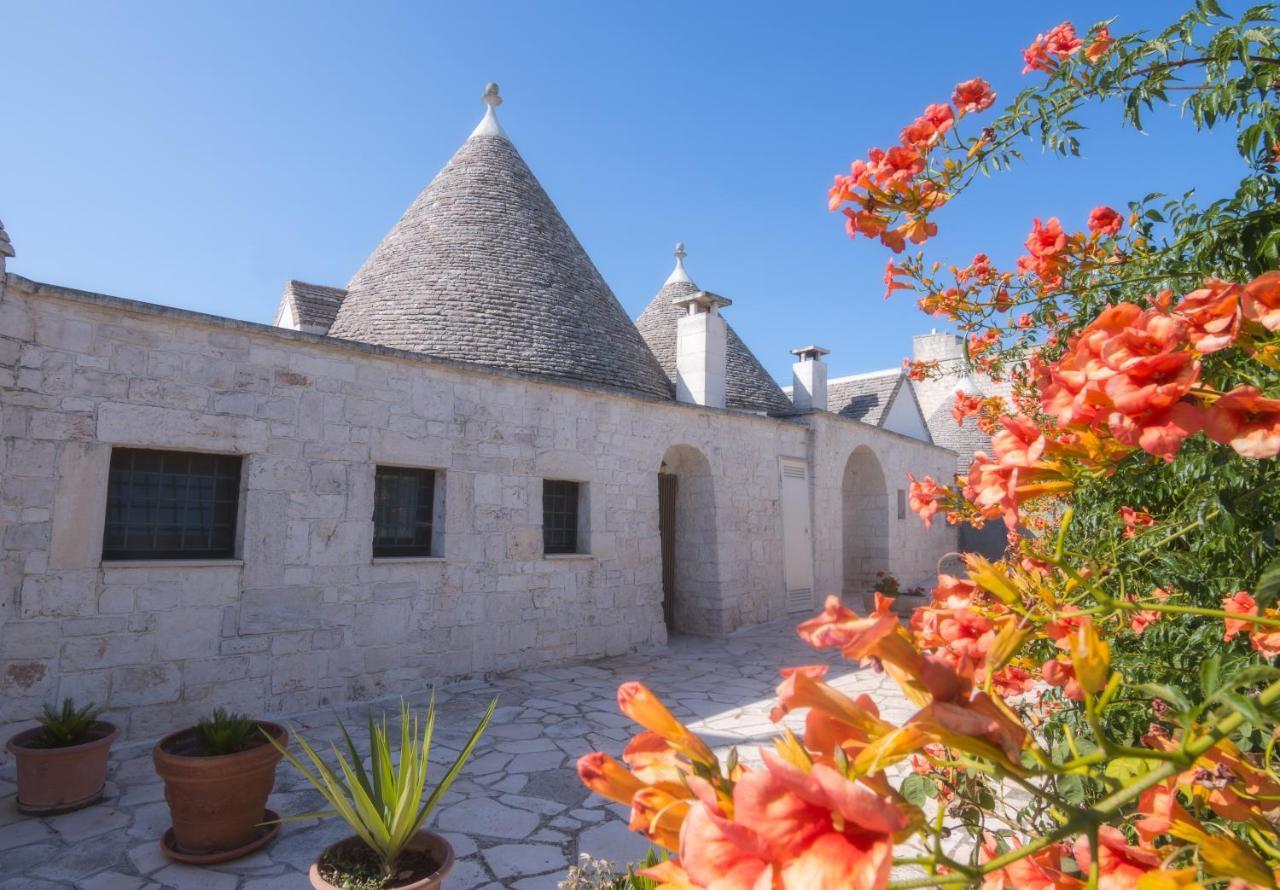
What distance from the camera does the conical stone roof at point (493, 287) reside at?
9.01 meters

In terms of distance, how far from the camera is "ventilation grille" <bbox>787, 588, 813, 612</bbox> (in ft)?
38.0

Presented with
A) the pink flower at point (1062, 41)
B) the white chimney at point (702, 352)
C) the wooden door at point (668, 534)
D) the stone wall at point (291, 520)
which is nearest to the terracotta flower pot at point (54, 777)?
the stone wall at point (291, 520)

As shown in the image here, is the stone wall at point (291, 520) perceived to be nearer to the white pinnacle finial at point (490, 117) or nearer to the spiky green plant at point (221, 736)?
the spiky green plant at point (221, 736)

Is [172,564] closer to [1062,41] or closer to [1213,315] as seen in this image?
[1062,41]

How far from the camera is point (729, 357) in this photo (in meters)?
13.3

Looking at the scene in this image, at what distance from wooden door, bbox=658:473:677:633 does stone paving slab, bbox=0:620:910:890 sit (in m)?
3.26

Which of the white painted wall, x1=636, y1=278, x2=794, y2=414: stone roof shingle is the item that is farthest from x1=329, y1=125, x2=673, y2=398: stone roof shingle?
the white painted wall

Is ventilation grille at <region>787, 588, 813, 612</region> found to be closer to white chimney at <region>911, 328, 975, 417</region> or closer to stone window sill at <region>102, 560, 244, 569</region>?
stone window sill at <region>102, 560, 244, 569</region>

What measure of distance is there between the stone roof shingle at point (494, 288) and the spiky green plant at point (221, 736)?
5129 mm

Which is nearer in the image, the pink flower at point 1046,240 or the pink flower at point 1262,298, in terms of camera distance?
the pink flower at point 1262,298

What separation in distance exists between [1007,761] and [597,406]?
821 centimetres

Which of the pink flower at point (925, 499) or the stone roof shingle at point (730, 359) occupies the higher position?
the stone roof shingle at point (730, 359)

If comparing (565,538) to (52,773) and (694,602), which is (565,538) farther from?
(52,773)

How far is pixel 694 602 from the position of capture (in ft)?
34.0
